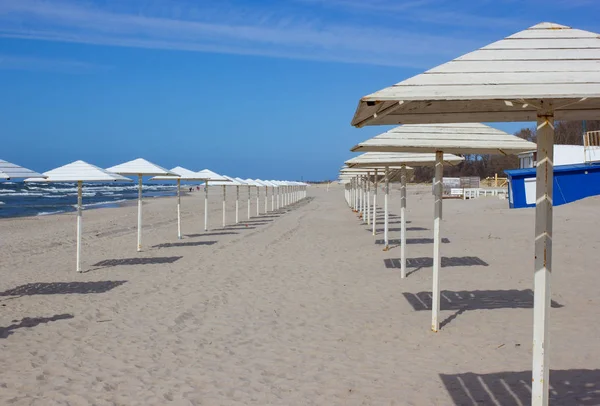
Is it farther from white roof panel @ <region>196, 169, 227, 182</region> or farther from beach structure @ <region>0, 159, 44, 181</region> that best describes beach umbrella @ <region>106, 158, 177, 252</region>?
white roof panel @ <region>196, 169, 227, 182</region>

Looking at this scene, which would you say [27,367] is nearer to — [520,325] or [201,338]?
[201,338]

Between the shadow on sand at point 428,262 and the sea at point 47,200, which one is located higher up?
the sea at point 47,200

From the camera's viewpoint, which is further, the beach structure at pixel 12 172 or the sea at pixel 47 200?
the sea at pixel 47 200

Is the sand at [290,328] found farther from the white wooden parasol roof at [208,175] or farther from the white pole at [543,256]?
the white wooden parasol roof at [208,175]

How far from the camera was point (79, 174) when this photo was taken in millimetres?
9258

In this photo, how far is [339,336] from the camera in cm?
613

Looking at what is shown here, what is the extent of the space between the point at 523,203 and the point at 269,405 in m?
4.60

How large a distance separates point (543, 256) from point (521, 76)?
34.7 inches

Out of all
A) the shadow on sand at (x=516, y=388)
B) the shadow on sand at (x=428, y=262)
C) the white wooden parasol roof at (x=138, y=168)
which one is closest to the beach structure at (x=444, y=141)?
the shadow on sand at (x=516, y=388)

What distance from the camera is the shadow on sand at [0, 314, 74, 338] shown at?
21.0 ft

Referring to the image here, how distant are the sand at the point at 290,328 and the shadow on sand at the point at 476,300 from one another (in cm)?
4

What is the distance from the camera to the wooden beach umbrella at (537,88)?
2.53 meters

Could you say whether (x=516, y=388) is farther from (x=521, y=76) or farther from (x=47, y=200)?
(x=47, y=200)

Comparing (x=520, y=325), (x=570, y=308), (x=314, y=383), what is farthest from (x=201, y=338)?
(x=570, y=308)
